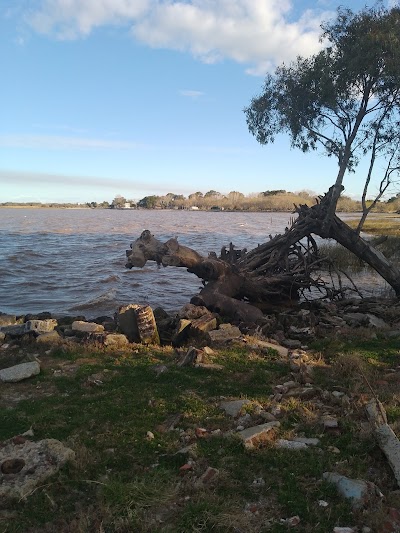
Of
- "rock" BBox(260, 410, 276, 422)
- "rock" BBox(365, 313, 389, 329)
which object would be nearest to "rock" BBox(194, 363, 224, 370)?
"rock" BBox(260, 410, 276, 422)

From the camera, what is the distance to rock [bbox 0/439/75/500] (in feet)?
14.0

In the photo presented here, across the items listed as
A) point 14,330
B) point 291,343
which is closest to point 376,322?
point 291,343

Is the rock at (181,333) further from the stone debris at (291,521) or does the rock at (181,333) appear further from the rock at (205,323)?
the stone debris at (291,521)

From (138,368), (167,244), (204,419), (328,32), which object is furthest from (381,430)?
(328,32)

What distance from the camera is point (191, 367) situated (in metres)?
7.74

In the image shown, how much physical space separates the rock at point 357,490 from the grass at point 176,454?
0.32 ft

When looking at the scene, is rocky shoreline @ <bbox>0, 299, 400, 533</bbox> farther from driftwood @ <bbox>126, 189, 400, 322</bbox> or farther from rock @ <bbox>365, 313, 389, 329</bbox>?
driftwood @ <bbox>126, 189, 400, 322</bbox>

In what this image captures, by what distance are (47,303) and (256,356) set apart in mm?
11217

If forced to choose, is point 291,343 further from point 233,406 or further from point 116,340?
point 233,406

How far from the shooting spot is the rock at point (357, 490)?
393 centimetres

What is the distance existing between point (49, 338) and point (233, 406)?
5.29 meters

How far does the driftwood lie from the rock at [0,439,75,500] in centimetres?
736

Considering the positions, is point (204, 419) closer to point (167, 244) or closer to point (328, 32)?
point (167, 244)

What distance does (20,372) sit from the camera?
7.36 m
